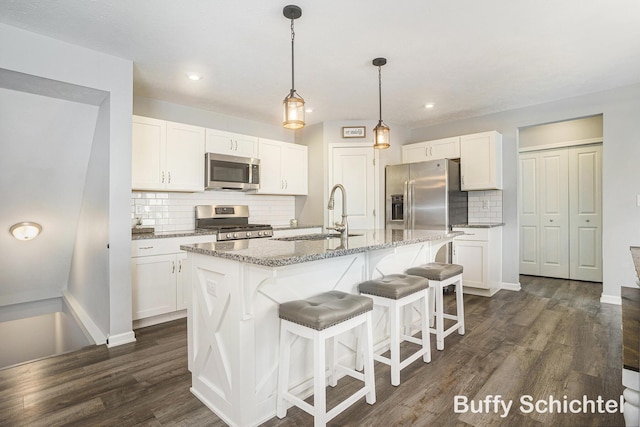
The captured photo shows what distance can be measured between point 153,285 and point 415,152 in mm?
3965

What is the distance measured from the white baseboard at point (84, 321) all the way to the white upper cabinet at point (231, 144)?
2.15 metres

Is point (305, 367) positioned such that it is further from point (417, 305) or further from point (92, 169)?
point (92, 169)

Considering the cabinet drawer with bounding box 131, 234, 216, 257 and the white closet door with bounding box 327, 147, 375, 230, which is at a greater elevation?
the white closet door with bounding box 327, 147, 375, 230

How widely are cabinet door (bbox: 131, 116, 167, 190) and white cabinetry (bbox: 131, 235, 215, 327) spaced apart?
2.24ft

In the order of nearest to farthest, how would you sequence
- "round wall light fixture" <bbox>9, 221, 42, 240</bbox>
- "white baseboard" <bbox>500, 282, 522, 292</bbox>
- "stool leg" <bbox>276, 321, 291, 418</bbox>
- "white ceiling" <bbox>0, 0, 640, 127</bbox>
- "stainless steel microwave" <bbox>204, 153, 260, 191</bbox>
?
"stool leg" <bbox>276, 321, 291, 418</bbox>, "white ceiling" <bbox>0, 0, 640, 127</bbox>, "round wall light fixture" <bbox>9, 221, 42, 240</bbox>, "stainless steel microwave" <bbox>204, 153, 260, 191</bbox>, "white baseboard" <bbox>500, 282, 522, 292</bbox>

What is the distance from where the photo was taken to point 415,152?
5.11 meters

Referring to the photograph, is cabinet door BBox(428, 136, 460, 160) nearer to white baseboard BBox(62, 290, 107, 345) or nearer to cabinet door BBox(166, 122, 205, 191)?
cabinet door BBox(166, 122, 205, 191)

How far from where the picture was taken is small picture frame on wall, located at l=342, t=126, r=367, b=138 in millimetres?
4832

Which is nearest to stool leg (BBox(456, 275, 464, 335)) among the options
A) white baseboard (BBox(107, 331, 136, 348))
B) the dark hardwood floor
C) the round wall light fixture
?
the dark hardwood floor

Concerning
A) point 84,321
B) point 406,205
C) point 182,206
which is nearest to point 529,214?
point 406,205

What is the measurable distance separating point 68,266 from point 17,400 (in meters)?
2.53

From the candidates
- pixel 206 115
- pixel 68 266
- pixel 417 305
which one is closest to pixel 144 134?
pixel 206 115

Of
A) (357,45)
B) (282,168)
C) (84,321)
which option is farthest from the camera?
(282,168)

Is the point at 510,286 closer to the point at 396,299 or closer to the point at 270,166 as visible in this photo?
the point at 396,299
